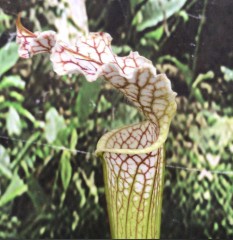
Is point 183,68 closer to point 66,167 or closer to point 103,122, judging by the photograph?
point 103,122

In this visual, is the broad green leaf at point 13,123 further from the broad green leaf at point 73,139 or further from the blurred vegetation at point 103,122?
the broad green leaf at point 73,139

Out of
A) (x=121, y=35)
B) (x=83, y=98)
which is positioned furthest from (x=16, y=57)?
(x=121, y=35)

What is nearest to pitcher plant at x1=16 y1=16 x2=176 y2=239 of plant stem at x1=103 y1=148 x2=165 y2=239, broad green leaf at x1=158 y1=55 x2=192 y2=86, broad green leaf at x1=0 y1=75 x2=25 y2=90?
plant stem at x1=103 y1=148 x2=165 y2=239

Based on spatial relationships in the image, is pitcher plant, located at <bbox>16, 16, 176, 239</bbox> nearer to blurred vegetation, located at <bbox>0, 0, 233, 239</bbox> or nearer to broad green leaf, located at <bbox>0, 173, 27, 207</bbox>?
blurred vegetation, located at <bbox>0, 0, 233, 239</bbox>

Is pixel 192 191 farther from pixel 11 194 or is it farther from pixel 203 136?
pixel 11 194

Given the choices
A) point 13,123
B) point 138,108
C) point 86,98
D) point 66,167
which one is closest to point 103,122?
point 86,98

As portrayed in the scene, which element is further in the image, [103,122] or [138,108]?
[103,122]

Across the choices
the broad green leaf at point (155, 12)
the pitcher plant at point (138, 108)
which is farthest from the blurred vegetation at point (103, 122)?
the pitcher plant at point (138, 108)
